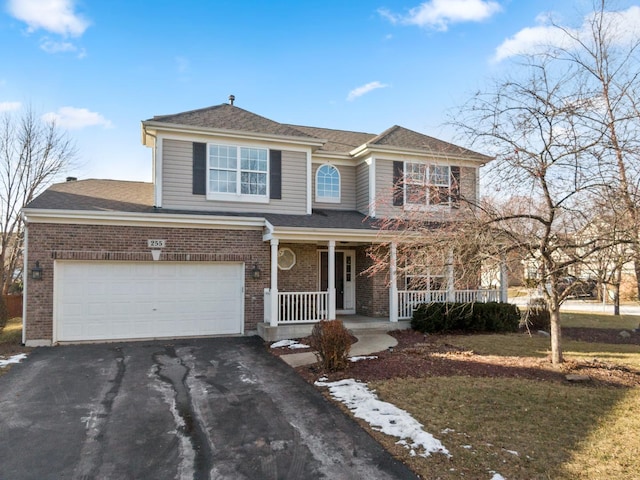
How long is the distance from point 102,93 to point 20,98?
8.70 m

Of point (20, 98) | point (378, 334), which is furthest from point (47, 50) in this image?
point (378, 334)

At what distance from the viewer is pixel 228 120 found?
1267 centimetres

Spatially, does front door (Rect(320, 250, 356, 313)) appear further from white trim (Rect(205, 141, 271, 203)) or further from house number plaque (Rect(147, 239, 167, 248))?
house number plaque (Rect(147, 239, 167, 248))

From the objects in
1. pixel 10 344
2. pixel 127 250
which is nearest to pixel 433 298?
pixel 127 250

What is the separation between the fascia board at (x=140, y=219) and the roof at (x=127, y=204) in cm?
17

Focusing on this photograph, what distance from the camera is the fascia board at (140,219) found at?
9930mm

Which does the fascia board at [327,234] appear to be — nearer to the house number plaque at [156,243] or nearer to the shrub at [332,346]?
the house number plaque at [156,243]

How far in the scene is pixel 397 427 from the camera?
16.5 ft

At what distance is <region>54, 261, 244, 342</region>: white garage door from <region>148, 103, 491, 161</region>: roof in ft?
13.5

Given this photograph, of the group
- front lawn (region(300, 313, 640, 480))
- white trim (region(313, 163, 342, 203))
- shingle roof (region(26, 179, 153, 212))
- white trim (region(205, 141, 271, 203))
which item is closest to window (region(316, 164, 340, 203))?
white trim (region(313, 163, 342, 203))

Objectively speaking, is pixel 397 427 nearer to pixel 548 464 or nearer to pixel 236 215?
pixel 548 464

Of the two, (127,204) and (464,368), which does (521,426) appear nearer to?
(464,368)

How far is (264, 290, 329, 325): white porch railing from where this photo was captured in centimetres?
1121

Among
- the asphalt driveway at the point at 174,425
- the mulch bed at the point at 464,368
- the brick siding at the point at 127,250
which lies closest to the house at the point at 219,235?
the brick siding at the point at 127,250
